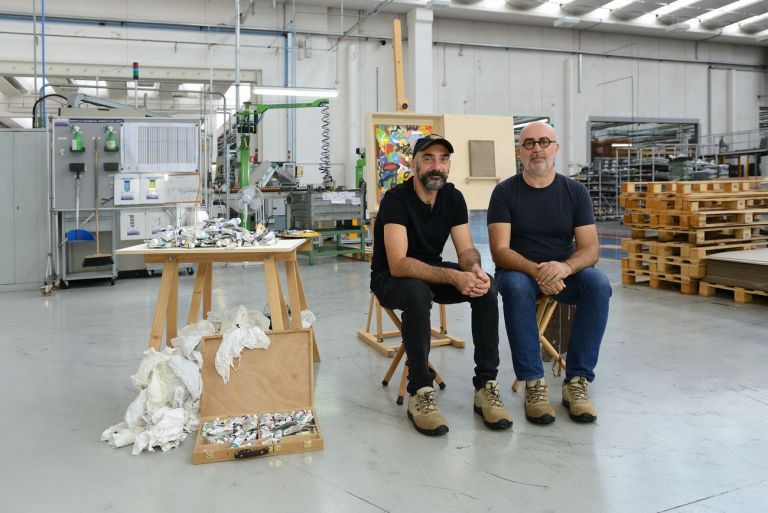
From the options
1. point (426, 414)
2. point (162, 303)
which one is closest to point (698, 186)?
point (426, 414)

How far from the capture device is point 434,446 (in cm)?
211

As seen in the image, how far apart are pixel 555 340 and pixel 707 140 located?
14122mm

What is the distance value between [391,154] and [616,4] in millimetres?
10224

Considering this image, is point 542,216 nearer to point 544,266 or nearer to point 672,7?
point 544,266

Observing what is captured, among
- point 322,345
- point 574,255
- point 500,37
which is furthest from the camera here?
point 500,37

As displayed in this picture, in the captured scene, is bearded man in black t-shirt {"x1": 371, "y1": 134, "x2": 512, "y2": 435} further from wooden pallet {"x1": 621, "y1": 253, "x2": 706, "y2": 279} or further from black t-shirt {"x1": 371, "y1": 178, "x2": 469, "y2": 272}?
wooden pallet {"x1": 621, "y1": 253, "x2": 706, "y2": 279}

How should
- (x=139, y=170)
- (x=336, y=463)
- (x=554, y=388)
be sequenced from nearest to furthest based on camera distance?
(x=336, y=463) → (x=554, y=388) → (x=139, y=170)

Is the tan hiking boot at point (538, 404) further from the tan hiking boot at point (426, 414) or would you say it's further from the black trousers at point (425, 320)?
the tan hiking boot at point (426, 414)

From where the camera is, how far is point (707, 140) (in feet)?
48.1

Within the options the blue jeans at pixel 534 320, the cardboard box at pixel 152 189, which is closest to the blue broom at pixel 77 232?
the cardboard box at pixel 152 189

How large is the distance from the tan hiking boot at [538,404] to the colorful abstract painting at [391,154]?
6.08 feet

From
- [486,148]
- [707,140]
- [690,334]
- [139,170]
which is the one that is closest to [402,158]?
[486,148]

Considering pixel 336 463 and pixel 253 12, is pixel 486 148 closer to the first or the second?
pixel 336 463

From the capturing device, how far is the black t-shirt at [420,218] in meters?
2.54
